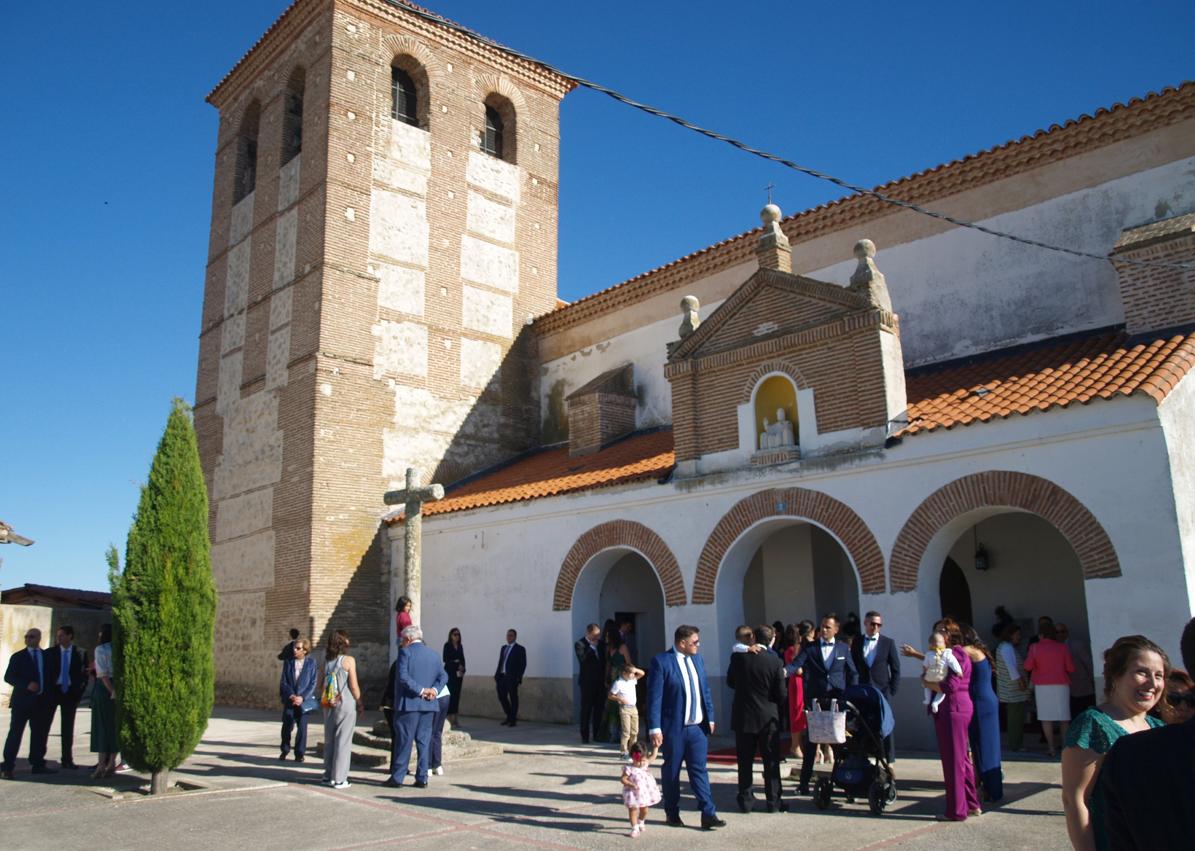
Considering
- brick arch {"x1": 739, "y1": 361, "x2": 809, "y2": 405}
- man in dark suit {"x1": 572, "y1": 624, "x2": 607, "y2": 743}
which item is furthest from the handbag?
brick arch {"x1": 739, "y1": 361, "x2": 809, "y2": 405}

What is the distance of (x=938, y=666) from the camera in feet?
24.5

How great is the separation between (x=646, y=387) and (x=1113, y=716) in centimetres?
1614

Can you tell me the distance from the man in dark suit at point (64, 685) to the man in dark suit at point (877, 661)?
29.0ft

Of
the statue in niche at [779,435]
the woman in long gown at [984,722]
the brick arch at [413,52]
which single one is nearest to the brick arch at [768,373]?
the statue in niche at [779,435]

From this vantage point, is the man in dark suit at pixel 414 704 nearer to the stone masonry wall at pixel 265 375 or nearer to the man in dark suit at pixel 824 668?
the man in dark suit at pixel 824 668

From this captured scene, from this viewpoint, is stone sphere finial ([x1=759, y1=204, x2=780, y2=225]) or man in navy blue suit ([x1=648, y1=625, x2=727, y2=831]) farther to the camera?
stone sphere finial ([x1=759, y1=204, x2=780, y2=225])

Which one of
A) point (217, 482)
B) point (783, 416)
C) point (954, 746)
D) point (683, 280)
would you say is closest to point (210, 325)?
point (217, 482)

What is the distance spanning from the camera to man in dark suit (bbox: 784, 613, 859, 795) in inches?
340

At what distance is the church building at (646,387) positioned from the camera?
11289 millimetres

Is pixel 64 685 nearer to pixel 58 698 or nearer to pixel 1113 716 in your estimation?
pixel 58 698

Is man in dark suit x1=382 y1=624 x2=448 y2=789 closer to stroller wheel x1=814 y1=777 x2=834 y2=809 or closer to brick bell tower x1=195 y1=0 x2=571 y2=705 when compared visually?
stroller wheel x1=814 y1=777 x2=834 y2=809

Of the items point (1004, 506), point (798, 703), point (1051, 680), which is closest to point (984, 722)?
point (798, 703)

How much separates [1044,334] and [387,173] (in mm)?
13526

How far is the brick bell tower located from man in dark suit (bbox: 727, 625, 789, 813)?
38.3ft
